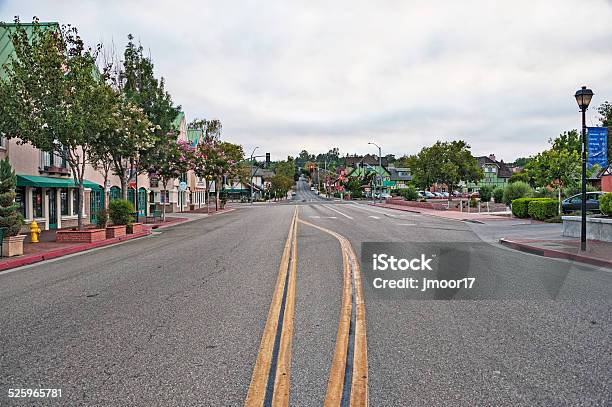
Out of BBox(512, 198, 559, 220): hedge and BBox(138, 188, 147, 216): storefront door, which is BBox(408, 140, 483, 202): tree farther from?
BBox(138, 188, 147, 216): storefront door

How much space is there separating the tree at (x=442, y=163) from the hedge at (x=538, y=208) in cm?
2269

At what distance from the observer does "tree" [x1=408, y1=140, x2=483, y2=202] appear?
53719mm

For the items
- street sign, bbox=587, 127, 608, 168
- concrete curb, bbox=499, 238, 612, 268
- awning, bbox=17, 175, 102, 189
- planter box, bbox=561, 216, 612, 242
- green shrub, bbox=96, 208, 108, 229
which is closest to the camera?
concrete curb, bbox=499, 238, 612, 268

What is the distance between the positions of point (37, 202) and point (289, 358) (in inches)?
937

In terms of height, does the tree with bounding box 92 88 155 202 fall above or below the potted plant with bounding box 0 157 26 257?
above

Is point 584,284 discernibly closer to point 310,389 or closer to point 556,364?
point 556,364

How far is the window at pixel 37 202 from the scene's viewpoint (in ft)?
79.9

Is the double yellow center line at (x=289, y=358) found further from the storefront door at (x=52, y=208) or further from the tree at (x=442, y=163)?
the tree at (x=442, y=163)

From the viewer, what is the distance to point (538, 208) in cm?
2773

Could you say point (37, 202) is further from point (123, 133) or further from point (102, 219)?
point (123, 133)

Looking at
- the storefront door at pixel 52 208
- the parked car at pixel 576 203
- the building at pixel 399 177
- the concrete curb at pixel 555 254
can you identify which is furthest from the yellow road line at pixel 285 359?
the building at pixel 399 177

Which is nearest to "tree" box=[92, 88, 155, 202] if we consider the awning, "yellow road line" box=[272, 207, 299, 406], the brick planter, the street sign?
the awning

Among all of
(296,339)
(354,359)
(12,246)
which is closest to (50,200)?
(12,246)

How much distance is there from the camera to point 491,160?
5108 inches
